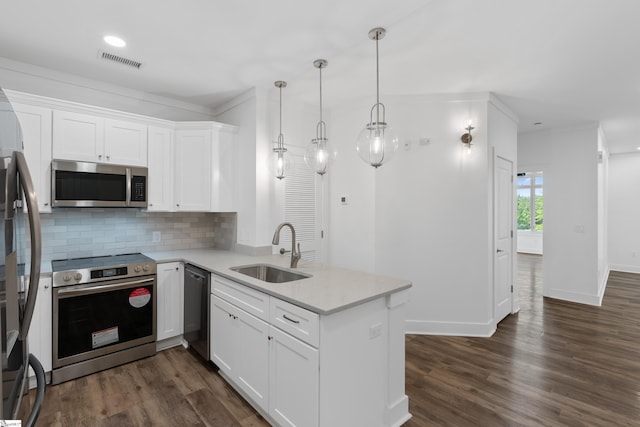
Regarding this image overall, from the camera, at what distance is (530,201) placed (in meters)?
9.41

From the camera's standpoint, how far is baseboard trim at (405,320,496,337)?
3506mm

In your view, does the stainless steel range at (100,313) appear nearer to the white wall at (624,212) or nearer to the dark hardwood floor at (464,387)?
the dark hardwood floor at (464,387)

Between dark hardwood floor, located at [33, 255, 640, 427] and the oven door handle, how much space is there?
735 mm

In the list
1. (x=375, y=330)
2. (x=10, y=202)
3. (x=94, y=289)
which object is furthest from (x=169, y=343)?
(x=10, y=202)

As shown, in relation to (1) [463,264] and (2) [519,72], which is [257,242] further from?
(2) [519,72]

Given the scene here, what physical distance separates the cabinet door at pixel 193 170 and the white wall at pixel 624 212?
338 inches

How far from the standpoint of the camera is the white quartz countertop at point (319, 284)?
5.83 ft

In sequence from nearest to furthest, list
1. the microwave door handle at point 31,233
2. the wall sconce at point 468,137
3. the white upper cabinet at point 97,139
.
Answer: the microwave door handle at point 31,233 → the white upper cabinet at point 97,139 → the wall sconce at point 468,137

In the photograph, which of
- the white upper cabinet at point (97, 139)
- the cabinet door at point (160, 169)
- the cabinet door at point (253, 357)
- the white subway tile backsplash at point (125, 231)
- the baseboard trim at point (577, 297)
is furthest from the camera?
the baseboard trim at point (577, 297)

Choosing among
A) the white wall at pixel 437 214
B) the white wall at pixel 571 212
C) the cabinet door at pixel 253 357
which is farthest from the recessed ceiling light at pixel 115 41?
the white wall at pixel 571 212

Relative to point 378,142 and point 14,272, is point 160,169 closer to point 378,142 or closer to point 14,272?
point 378,142

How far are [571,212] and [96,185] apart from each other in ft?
21.4

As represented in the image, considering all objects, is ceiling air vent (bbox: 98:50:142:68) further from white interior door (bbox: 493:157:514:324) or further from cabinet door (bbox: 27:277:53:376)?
white interior door (bbox: 493:157:514:324)

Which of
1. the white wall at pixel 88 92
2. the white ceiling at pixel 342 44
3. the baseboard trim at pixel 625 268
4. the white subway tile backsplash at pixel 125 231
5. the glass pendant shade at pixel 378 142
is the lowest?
the baseboard trim at pixel 625 268
